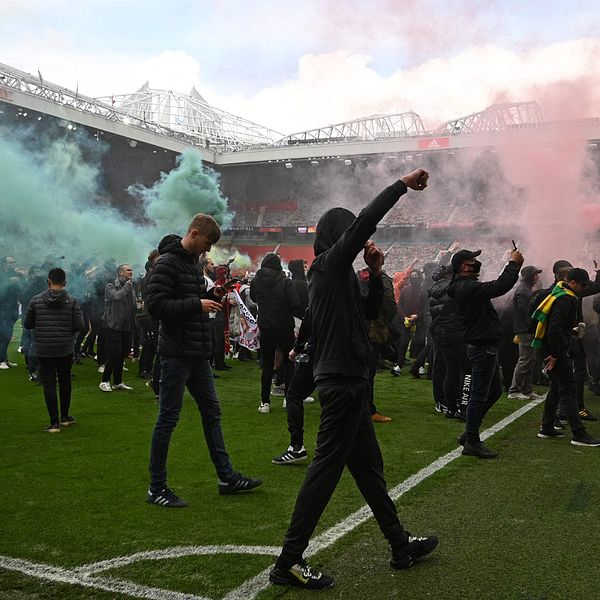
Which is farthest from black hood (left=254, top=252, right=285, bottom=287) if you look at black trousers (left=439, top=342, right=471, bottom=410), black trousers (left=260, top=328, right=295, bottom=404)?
black trousers (left=439, top=342, right=471, bottom=410)

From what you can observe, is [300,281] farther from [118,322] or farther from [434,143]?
[434,143]

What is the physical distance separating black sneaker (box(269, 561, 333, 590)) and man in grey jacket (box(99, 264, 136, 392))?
6313 millimetres

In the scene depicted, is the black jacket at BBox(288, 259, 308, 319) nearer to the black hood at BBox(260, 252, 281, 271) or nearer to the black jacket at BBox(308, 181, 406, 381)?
the black hood at BBox(260, 252, 281, 271)

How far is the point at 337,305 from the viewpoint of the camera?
3232 millimetres

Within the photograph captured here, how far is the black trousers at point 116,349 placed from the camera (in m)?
9.01

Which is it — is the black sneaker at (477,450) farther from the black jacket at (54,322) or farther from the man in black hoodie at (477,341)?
the black jacket at (54,322)

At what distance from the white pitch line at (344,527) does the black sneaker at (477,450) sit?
0.09 meters

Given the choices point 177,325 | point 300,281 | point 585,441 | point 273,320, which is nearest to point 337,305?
point 177,325

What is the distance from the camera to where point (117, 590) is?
3.16 metres

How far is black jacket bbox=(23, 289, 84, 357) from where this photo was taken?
22.2 ft

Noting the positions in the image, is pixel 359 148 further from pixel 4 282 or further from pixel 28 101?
pixel 4 282

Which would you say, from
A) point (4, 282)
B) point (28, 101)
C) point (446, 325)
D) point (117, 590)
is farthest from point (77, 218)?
point (117, 590)

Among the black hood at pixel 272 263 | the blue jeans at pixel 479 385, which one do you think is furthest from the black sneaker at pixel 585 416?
the black hood at pixel 272 263

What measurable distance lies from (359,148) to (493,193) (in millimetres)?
13710
